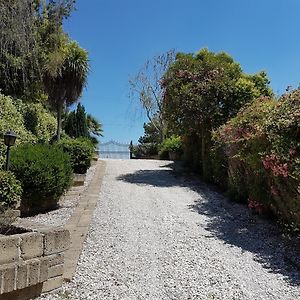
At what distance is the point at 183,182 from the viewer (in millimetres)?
10883

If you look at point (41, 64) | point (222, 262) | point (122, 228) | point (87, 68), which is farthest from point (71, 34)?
point (222, 262)

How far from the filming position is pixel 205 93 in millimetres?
10828

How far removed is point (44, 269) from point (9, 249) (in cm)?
39

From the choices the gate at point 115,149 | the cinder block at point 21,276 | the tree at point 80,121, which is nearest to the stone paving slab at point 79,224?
the cinder block at point 21,276

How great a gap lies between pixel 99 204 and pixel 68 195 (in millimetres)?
1180

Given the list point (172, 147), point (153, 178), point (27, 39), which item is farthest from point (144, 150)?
point (27, 39)

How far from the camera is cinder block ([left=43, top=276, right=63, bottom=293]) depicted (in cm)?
331

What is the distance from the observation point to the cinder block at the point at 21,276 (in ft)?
9.91

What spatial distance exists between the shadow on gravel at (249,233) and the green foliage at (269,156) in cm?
30

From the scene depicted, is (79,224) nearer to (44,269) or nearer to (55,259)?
(55,259)

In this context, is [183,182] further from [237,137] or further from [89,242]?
[89,242]

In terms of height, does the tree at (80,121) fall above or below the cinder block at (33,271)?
above

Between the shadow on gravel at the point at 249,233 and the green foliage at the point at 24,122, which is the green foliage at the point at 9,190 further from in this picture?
the shadow on gravel at the point at 249,233

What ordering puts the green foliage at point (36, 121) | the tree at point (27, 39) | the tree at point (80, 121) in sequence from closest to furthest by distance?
the tree at point (27, 39)
the green foliage at point (36, 121)
the tree at point (80, 121)
